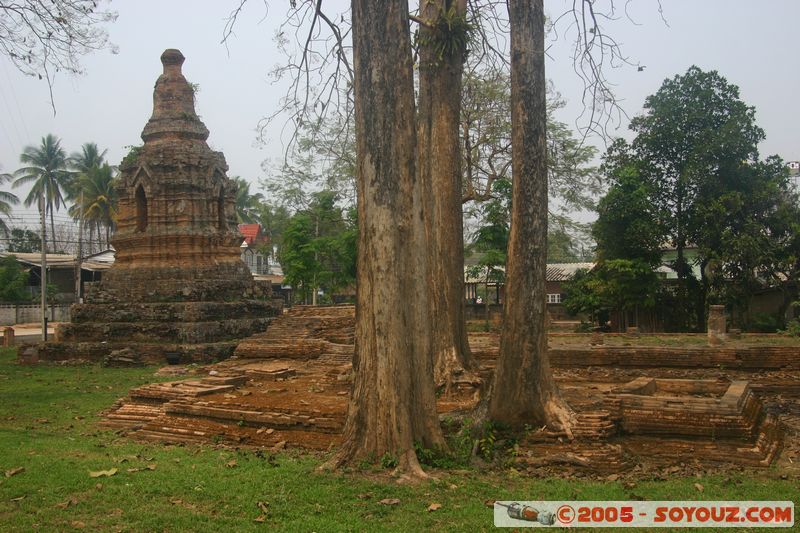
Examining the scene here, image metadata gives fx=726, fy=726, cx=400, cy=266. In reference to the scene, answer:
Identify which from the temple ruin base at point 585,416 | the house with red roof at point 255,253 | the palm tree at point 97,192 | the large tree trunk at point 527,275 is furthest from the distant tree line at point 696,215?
the house with red roof at point 255,253

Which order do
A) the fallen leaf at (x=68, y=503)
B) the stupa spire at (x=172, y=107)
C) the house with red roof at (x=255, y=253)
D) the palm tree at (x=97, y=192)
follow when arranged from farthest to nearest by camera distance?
1. the house with red roof at (x=255, y=253)
2. the palm tree at (x=97, y=192)
3. the stupa spire at (x=172, y=107)
4. the fallen leaf at (x=68, y=503)

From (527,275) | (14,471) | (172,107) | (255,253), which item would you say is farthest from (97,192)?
(527,275)

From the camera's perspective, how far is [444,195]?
11062 mm

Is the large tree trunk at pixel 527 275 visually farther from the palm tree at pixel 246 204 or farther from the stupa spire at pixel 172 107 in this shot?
the palm tree at pixel 246 204

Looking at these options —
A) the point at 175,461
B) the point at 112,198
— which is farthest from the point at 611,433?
the point at 112,198

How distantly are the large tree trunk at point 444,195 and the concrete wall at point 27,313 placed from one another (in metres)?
32.1

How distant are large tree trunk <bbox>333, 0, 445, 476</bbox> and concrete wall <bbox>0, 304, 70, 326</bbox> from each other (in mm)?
35134

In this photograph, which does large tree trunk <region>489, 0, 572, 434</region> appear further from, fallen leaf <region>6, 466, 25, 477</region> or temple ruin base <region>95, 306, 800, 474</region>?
fallen leaf <region>6, 466, 25, 477</region>

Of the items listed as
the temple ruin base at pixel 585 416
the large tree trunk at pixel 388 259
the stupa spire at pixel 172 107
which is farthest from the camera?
the stupa spire at pixel 172 107

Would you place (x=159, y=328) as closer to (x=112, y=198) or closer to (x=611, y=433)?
(x=611, y=433)

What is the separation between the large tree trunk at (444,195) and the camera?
10.7m

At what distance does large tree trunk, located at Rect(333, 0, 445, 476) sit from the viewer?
6.76m

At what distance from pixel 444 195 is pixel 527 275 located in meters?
3.25

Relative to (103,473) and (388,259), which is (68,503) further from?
(388,259)
